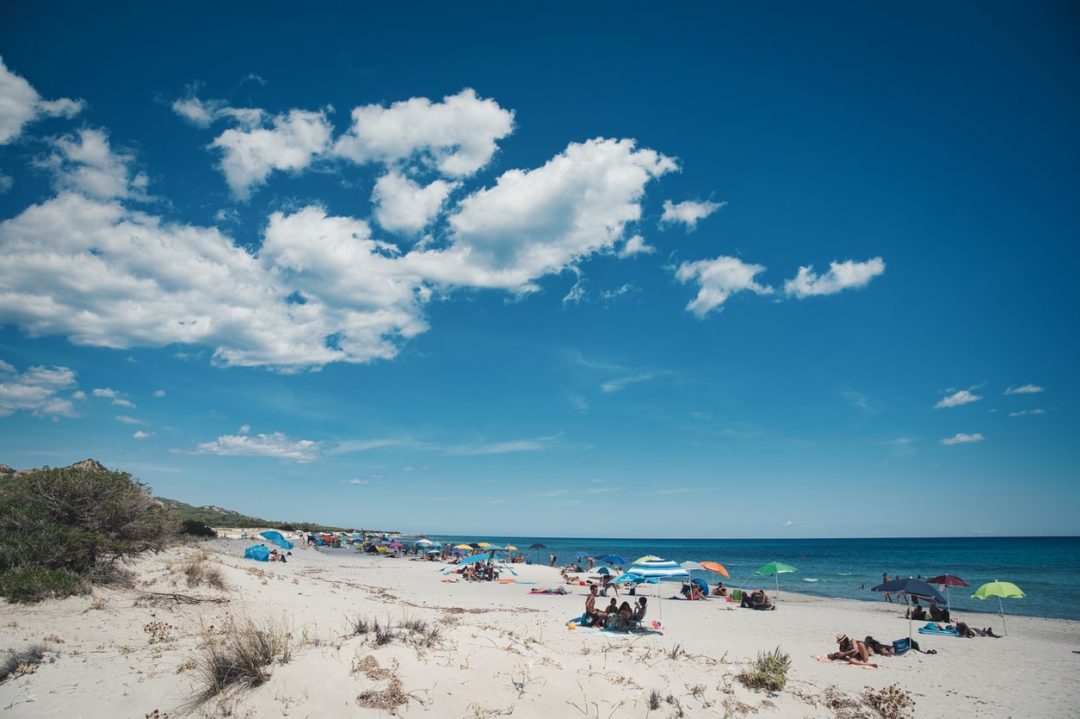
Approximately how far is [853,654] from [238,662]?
1314cm

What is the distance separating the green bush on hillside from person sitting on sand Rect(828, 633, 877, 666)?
56.4ft

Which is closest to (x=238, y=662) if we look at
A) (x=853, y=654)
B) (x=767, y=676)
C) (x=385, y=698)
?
(x=385, y=698)

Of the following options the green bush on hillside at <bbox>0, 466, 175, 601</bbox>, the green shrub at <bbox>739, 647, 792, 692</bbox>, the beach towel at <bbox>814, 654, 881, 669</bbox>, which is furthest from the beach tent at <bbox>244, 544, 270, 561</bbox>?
the green shrub at <bbox>739, 647, 792, 692</bbox>

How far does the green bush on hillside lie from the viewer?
36.0ft

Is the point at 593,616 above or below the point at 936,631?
above

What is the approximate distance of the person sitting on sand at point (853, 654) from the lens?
12.3 m

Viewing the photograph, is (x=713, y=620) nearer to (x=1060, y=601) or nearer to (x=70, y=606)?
(x=70, y=606)

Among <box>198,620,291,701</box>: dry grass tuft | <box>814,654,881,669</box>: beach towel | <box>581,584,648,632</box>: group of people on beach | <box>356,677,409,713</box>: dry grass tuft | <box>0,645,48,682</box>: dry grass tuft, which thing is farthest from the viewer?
<box>581,584,648,632</box>: group of people on beach

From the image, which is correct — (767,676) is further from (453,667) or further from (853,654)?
(853,654)

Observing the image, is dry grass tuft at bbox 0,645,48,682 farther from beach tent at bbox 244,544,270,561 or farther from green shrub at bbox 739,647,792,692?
beach tent at bbox 244,544,270,561

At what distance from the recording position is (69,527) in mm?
12281

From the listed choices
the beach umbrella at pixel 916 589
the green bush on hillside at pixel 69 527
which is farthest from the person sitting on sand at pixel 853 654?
the green bush on hillside at pixel 69 527

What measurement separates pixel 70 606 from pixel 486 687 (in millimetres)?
9705

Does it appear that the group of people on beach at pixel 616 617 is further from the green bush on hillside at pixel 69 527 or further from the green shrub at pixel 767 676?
the green bush on hillside at pixel 69 527
